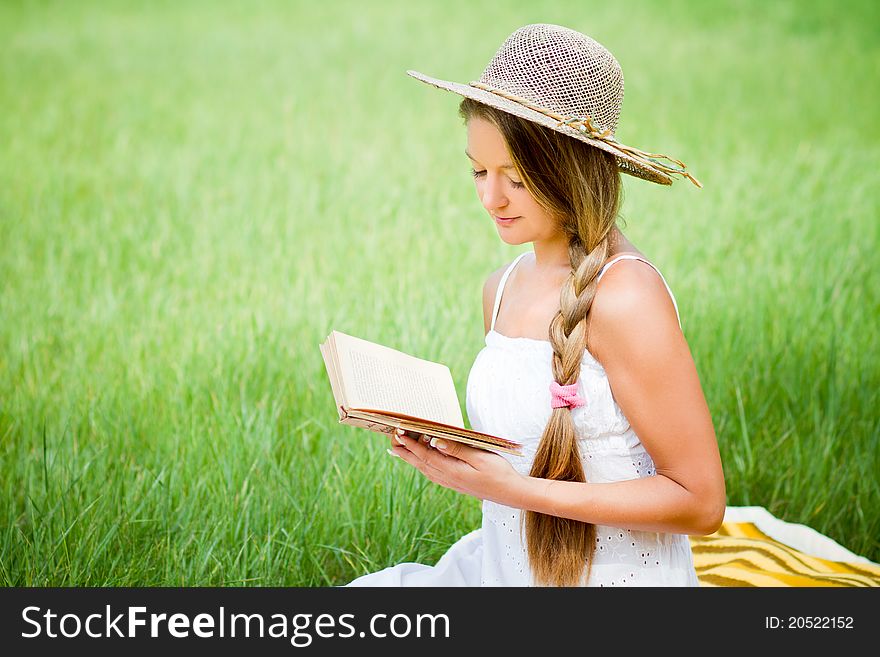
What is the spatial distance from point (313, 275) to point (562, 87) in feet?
9.31

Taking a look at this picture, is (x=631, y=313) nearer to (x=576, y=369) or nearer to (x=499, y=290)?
(x=576, y=369)

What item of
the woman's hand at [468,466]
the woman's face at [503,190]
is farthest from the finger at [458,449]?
the woman's face at [503,190]

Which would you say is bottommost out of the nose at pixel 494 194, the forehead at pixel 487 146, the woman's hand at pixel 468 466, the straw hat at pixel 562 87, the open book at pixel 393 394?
the woman's hand at pixel 468 466

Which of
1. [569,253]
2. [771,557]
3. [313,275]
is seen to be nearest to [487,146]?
[569,253]

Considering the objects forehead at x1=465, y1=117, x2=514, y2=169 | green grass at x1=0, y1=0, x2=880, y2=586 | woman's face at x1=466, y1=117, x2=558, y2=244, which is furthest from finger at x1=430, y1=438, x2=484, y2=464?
green grass at x1=0, y1=0, x2=880, y2=586

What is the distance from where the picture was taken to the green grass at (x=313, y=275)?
2715 mm

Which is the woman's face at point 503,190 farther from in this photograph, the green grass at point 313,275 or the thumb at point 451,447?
the green grass at point 313,275

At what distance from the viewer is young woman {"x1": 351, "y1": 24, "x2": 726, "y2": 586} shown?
1.67 m

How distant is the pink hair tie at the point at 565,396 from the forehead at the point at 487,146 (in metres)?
0.38

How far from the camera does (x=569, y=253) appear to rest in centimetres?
A: 184

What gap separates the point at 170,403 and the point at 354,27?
7188 mm

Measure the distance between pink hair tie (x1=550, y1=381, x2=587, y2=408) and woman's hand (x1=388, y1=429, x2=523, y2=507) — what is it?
0.14 metres

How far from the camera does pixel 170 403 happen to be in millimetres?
3279

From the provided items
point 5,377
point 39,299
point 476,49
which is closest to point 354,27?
point 476,49
